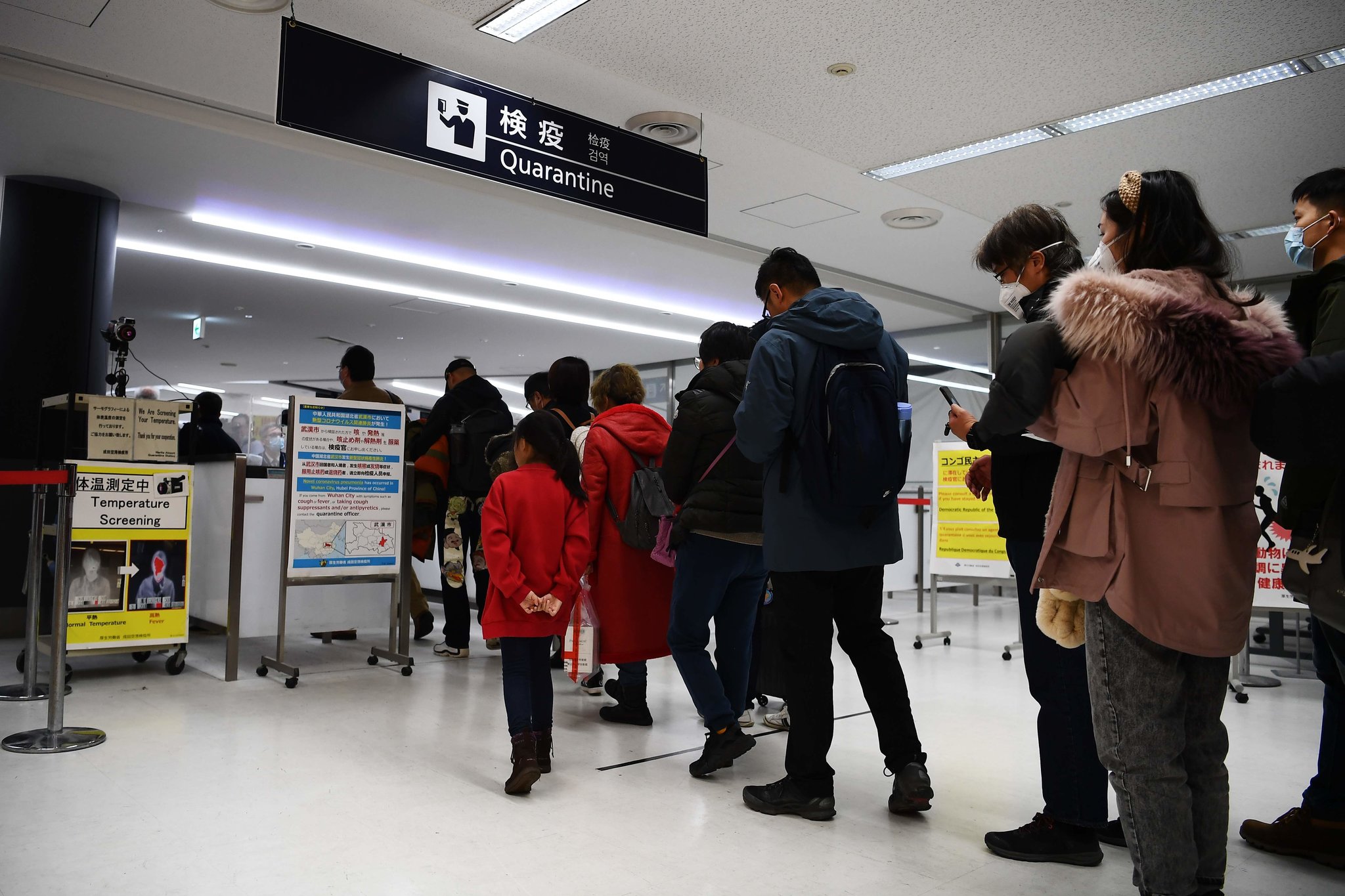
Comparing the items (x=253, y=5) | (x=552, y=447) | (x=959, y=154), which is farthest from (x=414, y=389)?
(x=552, y=447)

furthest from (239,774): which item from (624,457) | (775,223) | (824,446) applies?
(775,223)

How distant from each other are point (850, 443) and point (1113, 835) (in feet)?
4.18

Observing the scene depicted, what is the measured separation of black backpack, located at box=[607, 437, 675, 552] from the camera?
3.49 m

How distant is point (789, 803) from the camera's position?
8.81 ft

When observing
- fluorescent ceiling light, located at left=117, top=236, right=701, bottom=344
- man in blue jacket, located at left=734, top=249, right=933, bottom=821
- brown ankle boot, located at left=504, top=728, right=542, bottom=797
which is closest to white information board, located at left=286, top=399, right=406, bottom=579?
brown ankle boot, located at left=504, top=728, right=542, bottom=797

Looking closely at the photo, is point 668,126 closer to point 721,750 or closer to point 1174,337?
point 721,750

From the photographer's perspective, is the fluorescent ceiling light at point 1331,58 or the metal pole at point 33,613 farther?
the fluorescent ceiling light at point 1331,58

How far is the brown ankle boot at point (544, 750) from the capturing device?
3.03 metres

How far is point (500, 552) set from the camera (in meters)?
2.89

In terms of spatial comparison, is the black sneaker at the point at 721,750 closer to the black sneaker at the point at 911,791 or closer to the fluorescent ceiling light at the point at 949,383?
the black sneaker at the point at 911,791

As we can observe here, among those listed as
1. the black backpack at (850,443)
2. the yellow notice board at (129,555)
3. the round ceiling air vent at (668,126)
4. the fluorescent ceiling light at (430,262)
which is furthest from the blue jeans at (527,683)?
the fluorescent ceiling light at (430,262)

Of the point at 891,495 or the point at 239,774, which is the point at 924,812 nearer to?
the point at 891,495

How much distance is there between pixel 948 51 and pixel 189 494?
4350 mm

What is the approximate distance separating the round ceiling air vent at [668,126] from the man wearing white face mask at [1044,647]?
318 centimetres
